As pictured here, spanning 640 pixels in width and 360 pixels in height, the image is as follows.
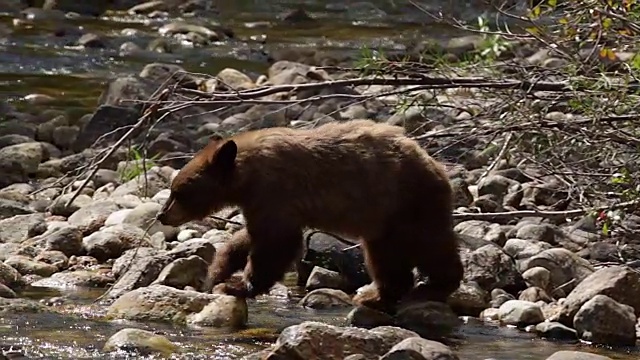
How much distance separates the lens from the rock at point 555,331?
5.86 metres

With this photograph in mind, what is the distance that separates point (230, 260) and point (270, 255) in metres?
0.45

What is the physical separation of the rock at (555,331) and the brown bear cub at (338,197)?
54cm

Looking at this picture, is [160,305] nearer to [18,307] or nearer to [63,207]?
[18,307]

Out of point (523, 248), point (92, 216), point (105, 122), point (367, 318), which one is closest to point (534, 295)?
point (523, 248)

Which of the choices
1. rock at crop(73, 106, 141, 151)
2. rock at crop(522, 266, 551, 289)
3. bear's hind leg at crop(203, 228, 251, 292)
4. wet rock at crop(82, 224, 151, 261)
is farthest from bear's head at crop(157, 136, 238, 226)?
rock at crop(73, 106, 141, 151)

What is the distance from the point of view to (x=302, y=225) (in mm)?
6148

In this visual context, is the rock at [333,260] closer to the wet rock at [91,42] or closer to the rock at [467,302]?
the rock at [467,302]

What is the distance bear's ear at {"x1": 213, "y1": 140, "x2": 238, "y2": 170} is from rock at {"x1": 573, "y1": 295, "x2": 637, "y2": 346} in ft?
5.78

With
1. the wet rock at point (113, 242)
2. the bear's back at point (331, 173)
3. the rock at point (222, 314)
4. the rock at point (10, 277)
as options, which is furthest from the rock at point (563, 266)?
the rock at point (10, 277)

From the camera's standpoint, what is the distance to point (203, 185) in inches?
247

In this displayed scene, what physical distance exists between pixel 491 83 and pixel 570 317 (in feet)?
5.09

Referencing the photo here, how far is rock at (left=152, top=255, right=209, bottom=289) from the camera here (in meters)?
6.52

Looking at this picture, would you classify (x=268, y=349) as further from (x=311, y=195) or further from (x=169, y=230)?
(x=169, y=230)

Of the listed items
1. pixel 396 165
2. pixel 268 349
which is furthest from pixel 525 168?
pixel 268 349
